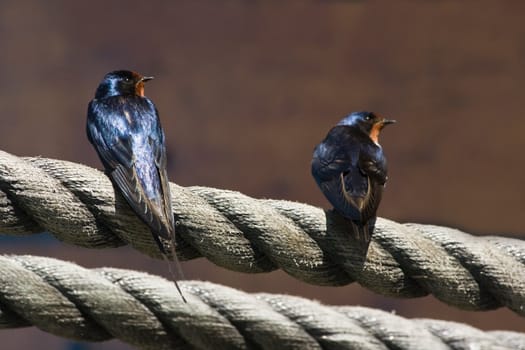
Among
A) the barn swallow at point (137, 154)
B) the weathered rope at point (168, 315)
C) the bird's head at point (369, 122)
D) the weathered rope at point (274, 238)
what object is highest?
the bird's head at point (369, 122)

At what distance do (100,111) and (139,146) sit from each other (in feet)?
0.38

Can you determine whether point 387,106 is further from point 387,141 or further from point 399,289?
point 399,289

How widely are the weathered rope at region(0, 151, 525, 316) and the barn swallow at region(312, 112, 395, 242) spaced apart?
0.02 metres

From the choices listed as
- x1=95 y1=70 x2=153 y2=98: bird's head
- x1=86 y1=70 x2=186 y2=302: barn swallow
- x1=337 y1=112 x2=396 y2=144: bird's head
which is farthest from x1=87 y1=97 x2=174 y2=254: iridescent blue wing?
x1=337 y1=112 x2=396 y2=144: bird's head

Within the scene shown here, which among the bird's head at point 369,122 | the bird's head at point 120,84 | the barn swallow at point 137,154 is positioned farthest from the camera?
the bird's head at point 369,122

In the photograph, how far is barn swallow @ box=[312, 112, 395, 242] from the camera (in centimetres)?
152

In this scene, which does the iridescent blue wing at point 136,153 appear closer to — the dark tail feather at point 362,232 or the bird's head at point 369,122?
the dark tail feather at point 362,232

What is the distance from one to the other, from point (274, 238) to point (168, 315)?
0.48ft

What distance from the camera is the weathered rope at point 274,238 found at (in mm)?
1453

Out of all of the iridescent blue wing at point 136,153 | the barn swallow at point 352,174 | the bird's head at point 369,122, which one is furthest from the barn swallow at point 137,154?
the bird's head at point 369,122

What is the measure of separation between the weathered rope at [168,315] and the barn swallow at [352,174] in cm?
13

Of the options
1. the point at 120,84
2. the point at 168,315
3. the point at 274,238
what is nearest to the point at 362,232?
the point at 274,238

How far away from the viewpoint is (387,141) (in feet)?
9.91

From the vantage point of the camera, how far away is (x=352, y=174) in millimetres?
1590
